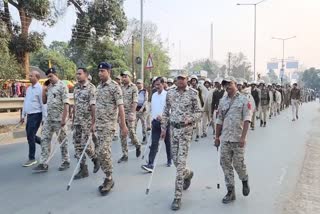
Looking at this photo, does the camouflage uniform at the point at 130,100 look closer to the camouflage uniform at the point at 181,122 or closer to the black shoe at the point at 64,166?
the black shoe at the point at 64,166

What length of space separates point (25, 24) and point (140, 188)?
17.2 metres

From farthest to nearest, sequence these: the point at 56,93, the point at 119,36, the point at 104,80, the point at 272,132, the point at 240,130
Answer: the point at 119,36 → the point at 272,132 → the point at 56,93 → the point at 104,80 → the point at 240,130

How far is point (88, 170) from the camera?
26.9ft

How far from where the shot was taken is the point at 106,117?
262 inches

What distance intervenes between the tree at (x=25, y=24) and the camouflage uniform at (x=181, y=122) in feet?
52.6

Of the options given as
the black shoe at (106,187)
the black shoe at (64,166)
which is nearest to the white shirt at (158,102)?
the black shoe at (64,166)

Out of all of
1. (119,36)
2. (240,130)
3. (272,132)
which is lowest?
(272,132)

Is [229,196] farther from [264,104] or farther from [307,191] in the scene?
[264,104]

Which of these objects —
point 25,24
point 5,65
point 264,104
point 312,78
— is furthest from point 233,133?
point 312,78

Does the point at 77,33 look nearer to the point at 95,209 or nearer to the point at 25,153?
the point at 25,153

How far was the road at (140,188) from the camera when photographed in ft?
19.5

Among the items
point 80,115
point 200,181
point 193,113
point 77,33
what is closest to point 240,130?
point 193,113

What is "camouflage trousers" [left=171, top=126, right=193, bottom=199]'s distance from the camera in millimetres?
5914

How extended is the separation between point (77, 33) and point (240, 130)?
22308 mm
